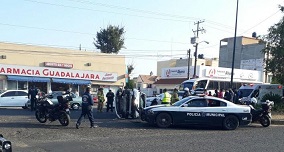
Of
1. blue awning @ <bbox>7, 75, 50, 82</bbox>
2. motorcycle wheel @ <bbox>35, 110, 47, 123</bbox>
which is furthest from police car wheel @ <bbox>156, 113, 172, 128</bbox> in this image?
blue awning @ <bbox>7, 75, 50, 82</bbox>

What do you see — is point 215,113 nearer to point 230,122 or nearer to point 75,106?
point 230,122

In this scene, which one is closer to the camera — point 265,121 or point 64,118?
point 64,118

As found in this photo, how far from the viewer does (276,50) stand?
945 inches

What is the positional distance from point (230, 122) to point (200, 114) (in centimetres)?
143

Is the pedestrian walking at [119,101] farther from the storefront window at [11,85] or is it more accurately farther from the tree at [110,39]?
the tree at [110,39]

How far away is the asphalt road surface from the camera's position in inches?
382

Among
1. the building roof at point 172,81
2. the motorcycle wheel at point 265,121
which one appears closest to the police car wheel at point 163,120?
the motorcycle wheel at point 265,121

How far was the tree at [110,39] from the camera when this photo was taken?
6406 cm

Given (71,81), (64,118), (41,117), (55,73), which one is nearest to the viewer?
(64,118)

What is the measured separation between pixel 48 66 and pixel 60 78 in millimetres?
2020

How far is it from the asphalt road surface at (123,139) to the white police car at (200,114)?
439 millimetres

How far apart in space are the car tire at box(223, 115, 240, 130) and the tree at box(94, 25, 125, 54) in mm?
50760

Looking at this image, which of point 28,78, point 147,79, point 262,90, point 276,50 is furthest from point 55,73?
point 147,79

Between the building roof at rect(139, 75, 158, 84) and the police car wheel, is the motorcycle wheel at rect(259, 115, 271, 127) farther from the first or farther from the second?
the building roof at rect(139, 75, 158, 84)
